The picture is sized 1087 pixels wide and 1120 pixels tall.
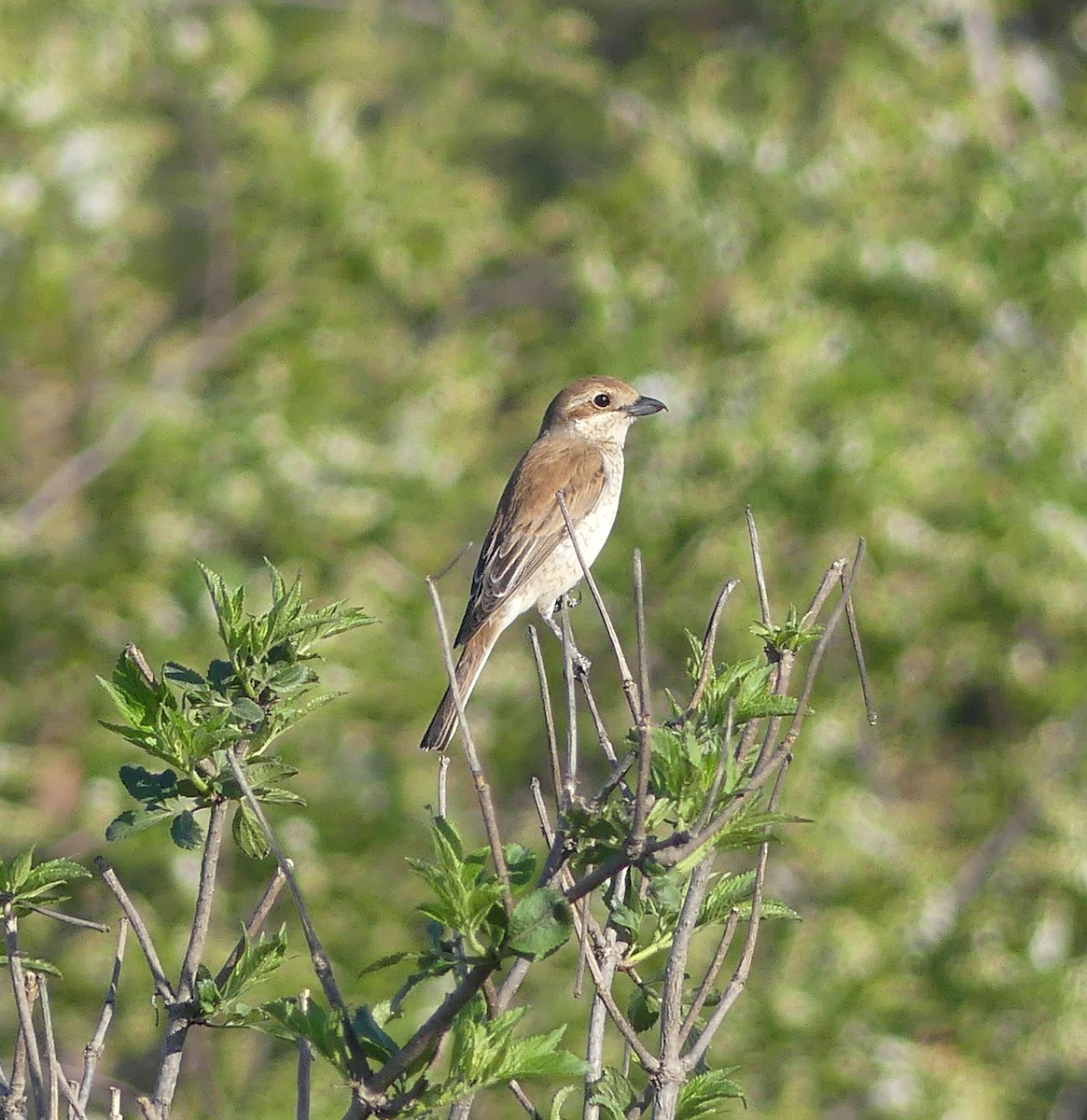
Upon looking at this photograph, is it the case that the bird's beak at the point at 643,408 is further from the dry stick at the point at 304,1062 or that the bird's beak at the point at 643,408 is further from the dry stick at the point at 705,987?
the dry stick at the point at 304,1062

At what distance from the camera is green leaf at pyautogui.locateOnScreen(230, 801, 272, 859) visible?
236 centimetres

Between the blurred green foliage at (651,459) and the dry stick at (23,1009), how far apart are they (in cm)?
436

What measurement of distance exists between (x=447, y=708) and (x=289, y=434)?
320 cm

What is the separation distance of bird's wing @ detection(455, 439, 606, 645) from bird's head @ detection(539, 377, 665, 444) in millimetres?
316

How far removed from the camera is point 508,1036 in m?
2.09

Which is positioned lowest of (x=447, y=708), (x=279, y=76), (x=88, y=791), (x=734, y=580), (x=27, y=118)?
(x=88, y=791)

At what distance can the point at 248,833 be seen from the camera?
7.80 feet

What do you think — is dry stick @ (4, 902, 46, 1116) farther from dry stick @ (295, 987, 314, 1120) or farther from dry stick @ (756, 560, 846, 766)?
dry stick @ (756, 560, 846, 766)

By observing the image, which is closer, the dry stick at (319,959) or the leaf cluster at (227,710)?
the dry stick at (319,959)

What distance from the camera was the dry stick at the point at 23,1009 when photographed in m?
2.13

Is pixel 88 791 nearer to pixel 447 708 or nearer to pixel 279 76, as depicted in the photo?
pixel 447 708

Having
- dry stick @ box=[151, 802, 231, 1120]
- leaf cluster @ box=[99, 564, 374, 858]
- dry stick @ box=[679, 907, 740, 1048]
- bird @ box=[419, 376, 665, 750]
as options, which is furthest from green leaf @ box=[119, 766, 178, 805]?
bird @ box=[419, 376, 665, 750]

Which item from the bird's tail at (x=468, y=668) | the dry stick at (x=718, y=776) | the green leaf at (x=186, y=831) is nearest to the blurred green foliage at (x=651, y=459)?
the bird's tail at (x=468, y=668)

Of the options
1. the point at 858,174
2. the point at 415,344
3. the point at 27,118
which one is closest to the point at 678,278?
the point at 858,174
